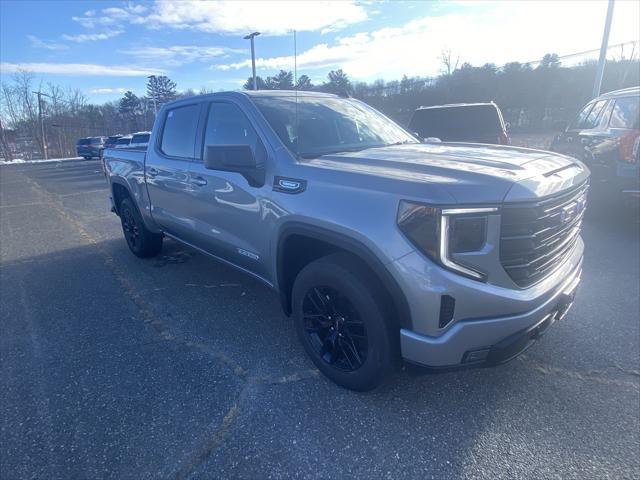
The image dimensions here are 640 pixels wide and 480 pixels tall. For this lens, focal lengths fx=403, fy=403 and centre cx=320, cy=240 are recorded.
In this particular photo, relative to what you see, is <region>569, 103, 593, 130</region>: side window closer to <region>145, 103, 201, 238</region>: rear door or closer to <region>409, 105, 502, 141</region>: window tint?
<region>409, 105, 502, 141</region>: window tint

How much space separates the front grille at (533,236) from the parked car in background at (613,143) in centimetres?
378

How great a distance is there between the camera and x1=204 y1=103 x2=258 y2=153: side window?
10.6ft

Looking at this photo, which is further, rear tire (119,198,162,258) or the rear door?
rear tire (119,198,162,258)

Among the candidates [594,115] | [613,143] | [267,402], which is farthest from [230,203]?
[594,115]

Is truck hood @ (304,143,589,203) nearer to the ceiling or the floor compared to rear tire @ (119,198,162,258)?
nearer to the ceiling

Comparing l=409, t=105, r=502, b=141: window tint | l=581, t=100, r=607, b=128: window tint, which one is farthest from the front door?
l=409, t=105, r=502, b=141: window tint

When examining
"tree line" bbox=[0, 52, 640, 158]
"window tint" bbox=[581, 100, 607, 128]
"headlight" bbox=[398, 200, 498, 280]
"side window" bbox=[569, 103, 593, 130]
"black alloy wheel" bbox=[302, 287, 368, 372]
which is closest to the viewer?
"headlight" bbox=[398, 200, 498, 280]

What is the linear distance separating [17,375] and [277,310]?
206 centimetres

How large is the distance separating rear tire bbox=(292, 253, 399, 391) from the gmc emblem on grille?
3.84 feet

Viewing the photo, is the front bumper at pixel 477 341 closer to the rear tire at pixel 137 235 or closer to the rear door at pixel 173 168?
the rear door at pixel 173 168

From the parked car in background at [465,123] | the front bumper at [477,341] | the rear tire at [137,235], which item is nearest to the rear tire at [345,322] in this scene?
the front bumper at [477,341]

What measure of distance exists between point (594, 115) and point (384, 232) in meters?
6.33

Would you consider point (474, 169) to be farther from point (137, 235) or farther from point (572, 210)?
point (137, 235)

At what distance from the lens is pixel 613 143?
551 cm
